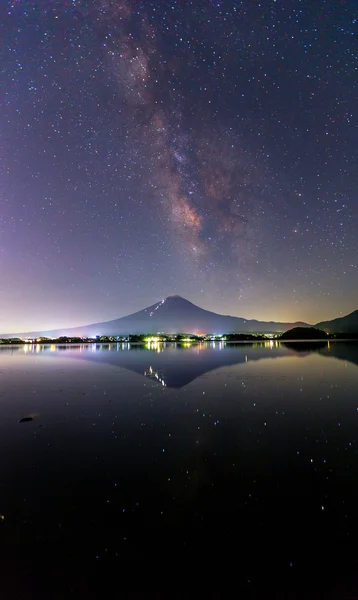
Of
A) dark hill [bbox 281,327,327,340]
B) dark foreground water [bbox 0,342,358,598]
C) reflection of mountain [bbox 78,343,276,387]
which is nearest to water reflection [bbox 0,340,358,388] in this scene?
reflection of mountain [bbox 78,343,276,387]

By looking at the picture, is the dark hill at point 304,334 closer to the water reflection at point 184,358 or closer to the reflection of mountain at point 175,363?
the water reflection at point 184,358

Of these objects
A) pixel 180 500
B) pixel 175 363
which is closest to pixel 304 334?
pixel 175 363

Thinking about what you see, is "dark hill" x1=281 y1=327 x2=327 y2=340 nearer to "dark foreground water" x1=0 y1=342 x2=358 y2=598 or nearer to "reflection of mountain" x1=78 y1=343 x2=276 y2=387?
"reflection of mountain" x1=78 y1=343 x2=276 y2=387

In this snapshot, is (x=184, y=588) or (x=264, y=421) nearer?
(x=184, y=588)

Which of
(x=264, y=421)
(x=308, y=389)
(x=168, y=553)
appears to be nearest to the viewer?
(x=168, y=553)

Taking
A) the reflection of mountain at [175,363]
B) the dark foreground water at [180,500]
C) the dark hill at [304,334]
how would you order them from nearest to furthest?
the dark foreground water at [180,500], the reflection of mountain at [175,363], the dark hill at [304,334]

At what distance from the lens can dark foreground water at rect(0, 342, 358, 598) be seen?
4094mm

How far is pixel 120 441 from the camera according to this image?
352 inches

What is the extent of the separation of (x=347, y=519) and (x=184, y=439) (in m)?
4.88

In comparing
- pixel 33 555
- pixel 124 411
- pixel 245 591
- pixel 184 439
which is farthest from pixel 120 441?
pixel 245 591

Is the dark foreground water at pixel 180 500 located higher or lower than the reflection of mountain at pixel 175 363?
higher

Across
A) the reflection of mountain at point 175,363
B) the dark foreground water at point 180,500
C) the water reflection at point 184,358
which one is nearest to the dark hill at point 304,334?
the water reflection at point 184,358

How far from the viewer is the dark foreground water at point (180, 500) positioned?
409 cm

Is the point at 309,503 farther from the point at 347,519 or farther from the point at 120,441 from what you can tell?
the point at 120,441
